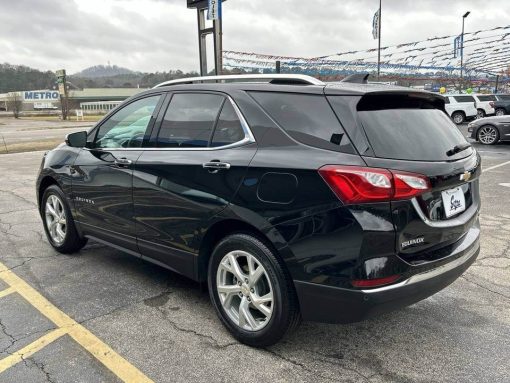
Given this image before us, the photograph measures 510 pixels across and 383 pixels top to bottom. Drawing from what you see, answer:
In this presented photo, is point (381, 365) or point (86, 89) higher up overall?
point (86, 89)

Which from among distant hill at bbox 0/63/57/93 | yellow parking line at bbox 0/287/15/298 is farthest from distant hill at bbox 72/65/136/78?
yellow parking line at bbox 0/287/15/298

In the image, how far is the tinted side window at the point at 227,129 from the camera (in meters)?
3.02

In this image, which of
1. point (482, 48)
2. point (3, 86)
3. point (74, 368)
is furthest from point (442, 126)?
point (3, 86)

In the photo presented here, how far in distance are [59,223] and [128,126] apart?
1.48 metres

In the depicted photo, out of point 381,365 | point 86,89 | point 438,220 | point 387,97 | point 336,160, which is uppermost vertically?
point 86,89

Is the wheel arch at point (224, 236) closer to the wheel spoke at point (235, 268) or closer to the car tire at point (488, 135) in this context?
the wheel spoke at point (235, 268)

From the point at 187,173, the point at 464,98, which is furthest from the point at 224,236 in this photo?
the point at 464,98

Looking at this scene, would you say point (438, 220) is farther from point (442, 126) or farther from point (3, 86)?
point (3, 86)

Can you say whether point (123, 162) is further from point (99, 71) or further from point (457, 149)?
point (99, 71)

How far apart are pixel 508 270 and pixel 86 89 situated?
104 meters

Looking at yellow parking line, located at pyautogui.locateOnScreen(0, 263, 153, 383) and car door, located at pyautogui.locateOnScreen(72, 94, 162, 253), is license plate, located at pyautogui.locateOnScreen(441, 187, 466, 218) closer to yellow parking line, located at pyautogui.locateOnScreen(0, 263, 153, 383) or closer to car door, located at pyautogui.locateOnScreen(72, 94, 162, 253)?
yellow parking line, located at pyautogui.locateOnScreen(0, 263, 153, 383)

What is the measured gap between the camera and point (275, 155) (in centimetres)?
274

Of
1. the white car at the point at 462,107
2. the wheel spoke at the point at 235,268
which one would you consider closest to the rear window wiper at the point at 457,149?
the wheel spoke at the point at 235,268

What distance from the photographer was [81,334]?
312cm
